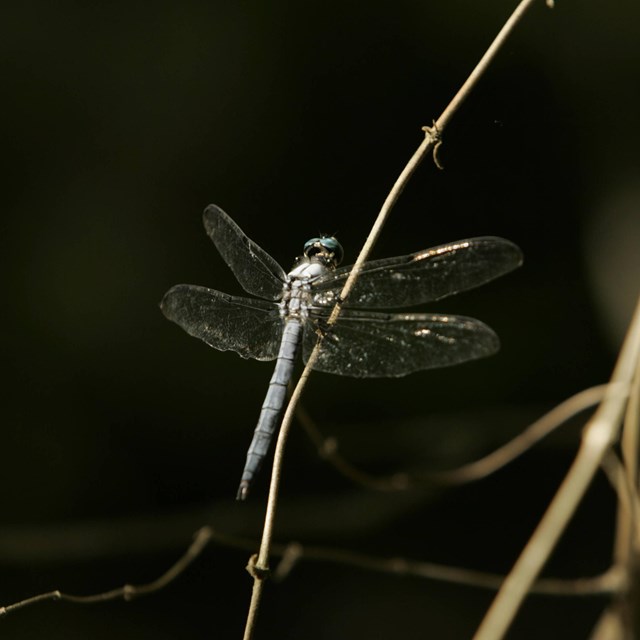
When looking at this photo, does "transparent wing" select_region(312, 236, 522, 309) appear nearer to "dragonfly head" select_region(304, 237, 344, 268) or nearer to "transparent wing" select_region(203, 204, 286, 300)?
"dragonfly head" select_region(304, 237, 344, 268)

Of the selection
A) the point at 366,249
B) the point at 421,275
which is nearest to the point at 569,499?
the point at 366,249

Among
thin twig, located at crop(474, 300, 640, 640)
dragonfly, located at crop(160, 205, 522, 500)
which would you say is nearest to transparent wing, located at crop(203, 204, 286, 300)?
dragonfly, located at crop(160, 205, 522, 500)

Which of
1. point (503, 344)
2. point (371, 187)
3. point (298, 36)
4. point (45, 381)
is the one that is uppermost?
point (298, 36)

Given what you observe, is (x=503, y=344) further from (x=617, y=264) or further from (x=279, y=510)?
(x=279, y=510)

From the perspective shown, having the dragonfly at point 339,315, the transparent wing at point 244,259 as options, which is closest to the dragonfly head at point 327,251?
the dragonfly at point 339,315

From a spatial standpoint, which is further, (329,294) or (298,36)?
(298,36)

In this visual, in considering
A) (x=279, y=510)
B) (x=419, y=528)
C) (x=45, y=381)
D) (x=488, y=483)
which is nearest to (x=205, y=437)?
(x=279, y=510)
